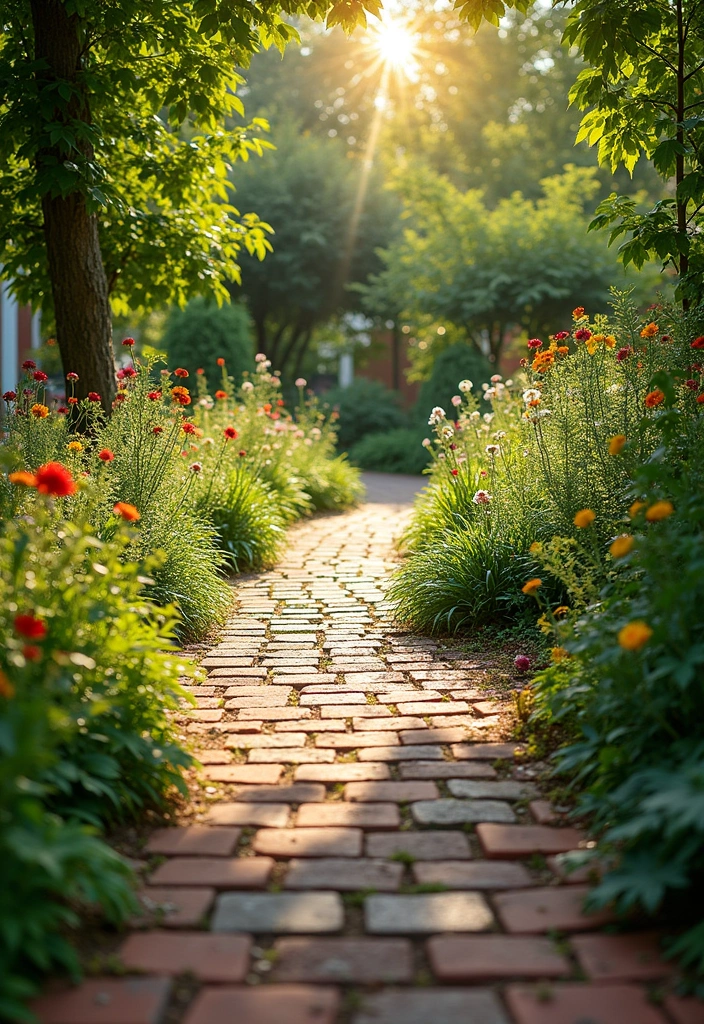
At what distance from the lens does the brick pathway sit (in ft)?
6.37

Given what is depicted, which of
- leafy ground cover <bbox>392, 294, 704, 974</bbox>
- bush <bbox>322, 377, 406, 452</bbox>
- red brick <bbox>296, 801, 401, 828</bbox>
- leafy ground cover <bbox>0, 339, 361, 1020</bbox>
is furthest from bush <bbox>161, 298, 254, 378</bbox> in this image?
red brick <bbox>296, 801, 401, 828</bbox>

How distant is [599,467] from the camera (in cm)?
476

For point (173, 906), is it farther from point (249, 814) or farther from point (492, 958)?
point (492, 958)

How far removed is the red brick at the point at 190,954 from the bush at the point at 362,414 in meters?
18.7

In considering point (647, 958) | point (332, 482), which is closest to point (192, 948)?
point (647, 958)

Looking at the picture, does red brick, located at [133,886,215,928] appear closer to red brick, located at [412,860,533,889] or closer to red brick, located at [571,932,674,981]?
red brick, located at [412,860,533,889]

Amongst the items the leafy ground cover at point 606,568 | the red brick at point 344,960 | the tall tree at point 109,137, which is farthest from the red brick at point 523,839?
the tall tree at point 109,137

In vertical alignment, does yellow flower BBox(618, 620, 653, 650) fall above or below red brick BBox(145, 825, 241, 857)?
above

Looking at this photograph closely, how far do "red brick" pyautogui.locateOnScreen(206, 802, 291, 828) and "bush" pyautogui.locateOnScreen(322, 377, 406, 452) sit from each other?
1798cm

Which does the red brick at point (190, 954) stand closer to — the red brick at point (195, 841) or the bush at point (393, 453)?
the red brick at point (195, 841)

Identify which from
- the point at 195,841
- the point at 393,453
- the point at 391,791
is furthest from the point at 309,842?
the point at 393,453

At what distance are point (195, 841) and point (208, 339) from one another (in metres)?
16.9

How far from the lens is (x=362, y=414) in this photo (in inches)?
835

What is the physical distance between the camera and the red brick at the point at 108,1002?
186 cm
